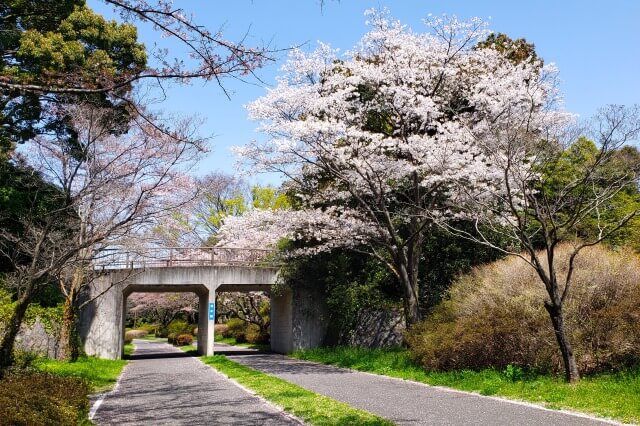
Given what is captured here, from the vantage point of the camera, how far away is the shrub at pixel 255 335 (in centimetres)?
3203

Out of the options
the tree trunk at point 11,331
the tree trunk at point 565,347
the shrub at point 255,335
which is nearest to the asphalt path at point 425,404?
the tree trunk at point 565,347

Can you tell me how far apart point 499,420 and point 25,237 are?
13772 mm

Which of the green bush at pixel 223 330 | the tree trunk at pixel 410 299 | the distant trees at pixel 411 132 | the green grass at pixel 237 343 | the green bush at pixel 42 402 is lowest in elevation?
the green grass at pixel 237 343

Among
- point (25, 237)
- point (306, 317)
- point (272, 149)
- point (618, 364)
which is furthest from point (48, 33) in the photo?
point (618, 364)

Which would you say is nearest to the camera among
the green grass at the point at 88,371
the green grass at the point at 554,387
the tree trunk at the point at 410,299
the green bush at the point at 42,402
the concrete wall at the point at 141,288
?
Answer: the green bush at the point at 42,402

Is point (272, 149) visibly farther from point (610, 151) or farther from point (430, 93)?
point (610, 151)

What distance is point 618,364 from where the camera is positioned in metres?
9.77

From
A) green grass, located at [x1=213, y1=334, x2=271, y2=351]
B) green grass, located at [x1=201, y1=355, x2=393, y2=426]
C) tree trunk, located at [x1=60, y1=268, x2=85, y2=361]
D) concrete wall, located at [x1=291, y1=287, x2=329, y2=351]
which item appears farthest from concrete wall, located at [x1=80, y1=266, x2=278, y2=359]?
green grass, located at [x1=201, y1=355, x2=393, y2=426]

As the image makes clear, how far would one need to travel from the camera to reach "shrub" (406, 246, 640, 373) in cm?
999

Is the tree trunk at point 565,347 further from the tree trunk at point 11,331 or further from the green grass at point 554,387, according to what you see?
the tree trunk at point 11,331

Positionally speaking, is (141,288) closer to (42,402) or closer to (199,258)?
(199,258)

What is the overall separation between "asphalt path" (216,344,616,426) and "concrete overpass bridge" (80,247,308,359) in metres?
10.6

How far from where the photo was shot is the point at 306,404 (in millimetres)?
8773

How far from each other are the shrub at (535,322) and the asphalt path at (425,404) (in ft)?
4.63
